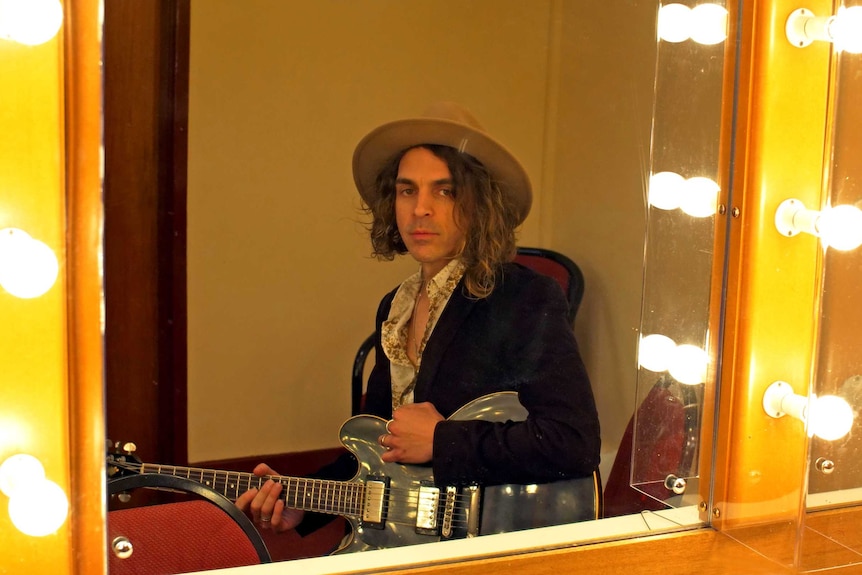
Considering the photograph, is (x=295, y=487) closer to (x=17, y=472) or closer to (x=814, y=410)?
(x=17, y=472)

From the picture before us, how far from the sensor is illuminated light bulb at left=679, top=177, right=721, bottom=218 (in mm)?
776

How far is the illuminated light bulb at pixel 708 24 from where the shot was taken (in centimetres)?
76

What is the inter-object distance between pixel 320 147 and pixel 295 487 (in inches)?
9.6

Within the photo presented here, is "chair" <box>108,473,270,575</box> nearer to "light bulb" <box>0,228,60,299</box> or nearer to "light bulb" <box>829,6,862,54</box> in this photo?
"light bulb" <box>0,228,60,299</box>

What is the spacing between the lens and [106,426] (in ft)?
1.98

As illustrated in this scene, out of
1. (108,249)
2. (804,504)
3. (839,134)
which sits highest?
(839,134)

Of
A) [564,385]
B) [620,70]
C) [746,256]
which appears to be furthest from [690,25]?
[564,385]

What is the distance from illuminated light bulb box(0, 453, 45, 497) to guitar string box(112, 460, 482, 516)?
7 centimetres

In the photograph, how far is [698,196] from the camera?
0.78m

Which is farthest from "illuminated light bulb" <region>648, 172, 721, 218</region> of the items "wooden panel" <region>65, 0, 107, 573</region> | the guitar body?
"wooden panel" <region>65, 0, 107, 573</region>

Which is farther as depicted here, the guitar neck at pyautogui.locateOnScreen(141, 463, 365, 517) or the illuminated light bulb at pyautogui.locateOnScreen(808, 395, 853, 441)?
the illuminated light bulb at pyautogui.locateOnScreen(808, 395, 853, 441)

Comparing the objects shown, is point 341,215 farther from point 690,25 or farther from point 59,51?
point 690,25

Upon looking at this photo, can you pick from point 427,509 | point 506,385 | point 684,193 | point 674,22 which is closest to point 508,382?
point 506,385

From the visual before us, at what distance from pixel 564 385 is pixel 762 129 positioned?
259mm
